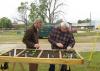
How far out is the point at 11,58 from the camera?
7812mm

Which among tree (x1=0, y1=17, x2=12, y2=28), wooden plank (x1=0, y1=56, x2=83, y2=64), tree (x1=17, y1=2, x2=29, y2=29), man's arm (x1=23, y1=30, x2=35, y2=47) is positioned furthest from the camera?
tree (x1=0, y1=17, x2=12, y2=28)

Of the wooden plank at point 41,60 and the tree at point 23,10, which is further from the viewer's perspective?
the tree at point 23,10

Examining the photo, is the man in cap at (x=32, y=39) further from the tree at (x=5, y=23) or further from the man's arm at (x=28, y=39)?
the tree at (x=5, y=23)

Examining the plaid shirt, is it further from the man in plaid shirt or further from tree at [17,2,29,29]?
tree at [17,2,29,29]

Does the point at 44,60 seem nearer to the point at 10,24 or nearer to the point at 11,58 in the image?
the point at 11,58

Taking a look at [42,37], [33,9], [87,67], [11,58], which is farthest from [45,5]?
[11,58]

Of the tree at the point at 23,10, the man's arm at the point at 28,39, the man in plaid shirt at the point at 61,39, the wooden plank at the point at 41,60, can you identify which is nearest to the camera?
the wooden plank at the point at 41,60

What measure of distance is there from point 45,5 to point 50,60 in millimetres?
72005

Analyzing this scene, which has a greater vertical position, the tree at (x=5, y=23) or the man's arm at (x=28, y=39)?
the man's arm at (x=28, y=39)

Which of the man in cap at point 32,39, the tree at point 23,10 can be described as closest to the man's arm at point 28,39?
the man in cap at point 32,39

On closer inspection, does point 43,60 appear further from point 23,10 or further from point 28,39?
point 23,10

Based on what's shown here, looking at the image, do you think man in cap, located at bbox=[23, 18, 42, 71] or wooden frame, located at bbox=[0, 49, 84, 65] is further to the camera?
man in cap, located at bbox=[23, 18, 42, 71]

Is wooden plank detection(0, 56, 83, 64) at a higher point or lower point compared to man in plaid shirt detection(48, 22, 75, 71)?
lower

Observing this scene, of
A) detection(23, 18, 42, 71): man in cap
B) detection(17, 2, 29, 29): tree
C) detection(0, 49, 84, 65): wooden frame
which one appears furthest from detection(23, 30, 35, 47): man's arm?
detection(17, 2, 29, 29): tree
